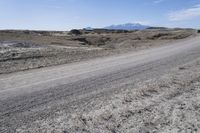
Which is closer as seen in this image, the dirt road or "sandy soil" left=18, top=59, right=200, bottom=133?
"sandy soil" left=18, top=59, right=200, bottom=133

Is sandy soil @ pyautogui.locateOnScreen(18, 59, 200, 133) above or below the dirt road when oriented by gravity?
above

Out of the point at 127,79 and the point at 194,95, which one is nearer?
the point at 194,95

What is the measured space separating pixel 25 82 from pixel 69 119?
4845 mm

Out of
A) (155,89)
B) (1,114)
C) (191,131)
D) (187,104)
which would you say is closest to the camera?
(191,131)

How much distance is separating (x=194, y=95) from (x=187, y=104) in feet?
3.09

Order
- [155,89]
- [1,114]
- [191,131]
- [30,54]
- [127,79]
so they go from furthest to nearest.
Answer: [30,54] → [127,79] → [155,89] → [1,114] → [191,131]

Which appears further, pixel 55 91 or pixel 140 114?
pixel 55 91

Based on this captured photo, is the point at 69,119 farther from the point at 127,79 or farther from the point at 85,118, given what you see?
the point at 127,79

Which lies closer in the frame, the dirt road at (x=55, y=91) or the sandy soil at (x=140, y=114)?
the sandy soil at (x=140, y=114)

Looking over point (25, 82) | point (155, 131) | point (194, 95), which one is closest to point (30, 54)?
point (25, 82)

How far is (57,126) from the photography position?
5.43m

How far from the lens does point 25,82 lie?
400 inches

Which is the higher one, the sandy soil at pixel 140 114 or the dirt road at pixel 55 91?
the sandy soil at pixel 140 114

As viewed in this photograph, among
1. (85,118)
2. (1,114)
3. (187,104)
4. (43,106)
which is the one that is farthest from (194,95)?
(1,114)
